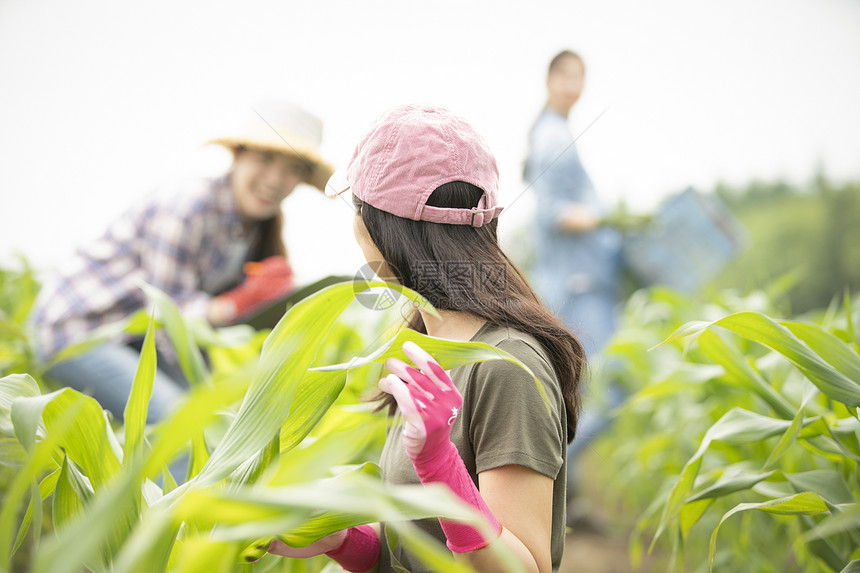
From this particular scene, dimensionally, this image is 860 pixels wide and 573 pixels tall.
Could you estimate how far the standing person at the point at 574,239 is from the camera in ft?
7.82

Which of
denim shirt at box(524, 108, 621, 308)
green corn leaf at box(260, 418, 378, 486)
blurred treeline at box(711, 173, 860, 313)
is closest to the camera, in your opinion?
green corn leaf at box(260, 418, 378, 486)

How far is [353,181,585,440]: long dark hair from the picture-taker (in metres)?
0.80

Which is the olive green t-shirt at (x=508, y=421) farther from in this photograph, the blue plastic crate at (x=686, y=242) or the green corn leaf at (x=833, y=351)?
the blue plastic crate at (x=686, y=242)

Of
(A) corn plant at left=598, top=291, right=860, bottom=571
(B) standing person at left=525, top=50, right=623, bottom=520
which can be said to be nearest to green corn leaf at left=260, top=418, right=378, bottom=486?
(A) corn plant at left=598, top=291, right=860, bottom=571

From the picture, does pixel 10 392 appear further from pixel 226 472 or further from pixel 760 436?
pixel 760 436

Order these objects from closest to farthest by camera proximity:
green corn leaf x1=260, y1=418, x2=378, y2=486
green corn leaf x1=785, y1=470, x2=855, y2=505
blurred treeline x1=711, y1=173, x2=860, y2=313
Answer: green corn leaf x1=260, y1=418, x2=378, y2=486, green corn leaf x1=785, y1=470, x2=855, y2=505, blurred treeline x1=711, y1=173, x2=860, y2=313


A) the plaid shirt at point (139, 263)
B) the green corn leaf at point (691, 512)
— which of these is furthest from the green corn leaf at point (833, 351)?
the plaid shirt at point (139, 263)

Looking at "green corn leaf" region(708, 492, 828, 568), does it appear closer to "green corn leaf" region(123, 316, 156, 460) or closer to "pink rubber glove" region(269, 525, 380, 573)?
"pink rubber glove" region(269, 525, 380, 573)

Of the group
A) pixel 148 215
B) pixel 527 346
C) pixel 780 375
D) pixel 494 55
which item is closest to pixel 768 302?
pixel 780 375

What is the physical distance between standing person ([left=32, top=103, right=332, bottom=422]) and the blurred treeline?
6107mm

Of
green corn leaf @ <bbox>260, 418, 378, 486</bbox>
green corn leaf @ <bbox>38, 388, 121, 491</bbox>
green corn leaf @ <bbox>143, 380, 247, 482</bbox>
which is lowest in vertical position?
green corn leaf @ <bbox>38, 388, 121, 491</bbox>

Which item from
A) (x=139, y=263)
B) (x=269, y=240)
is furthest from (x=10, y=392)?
(x=269, y=240)

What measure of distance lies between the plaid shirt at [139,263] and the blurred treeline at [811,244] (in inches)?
246

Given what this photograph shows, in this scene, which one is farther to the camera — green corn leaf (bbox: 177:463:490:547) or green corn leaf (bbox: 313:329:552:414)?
green corn leaf (bbox: 313:329:552:414)
